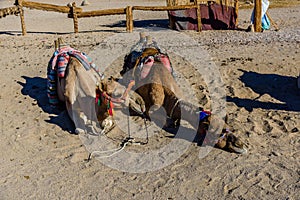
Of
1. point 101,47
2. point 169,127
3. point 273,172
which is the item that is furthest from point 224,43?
point 273,172

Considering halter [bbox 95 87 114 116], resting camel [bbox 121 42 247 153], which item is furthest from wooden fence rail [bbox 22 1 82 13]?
halter [bbox 95 87 114 116]

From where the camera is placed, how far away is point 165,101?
6.10 meters

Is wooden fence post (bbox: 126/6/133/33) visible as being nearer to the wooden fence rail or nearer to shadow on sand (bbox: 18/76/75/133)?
the wooden fence rail

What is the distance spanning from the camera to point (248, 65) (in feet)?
30.2

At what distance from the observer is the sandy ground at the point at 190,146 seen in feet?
15.9

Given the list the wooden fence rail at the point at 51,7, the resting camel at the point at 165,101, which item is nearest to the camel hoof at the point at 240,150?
the resting camel at the point at 165,101

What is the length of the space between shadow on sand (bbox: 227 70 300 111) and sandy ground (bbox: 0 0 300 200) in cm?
2

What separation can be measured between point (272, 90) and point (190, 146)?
2.74 metres

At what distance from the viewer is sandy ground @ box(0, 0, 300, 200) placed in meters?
4.85

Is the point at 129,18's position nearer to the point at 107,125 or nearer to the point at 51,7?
the point at 51,7

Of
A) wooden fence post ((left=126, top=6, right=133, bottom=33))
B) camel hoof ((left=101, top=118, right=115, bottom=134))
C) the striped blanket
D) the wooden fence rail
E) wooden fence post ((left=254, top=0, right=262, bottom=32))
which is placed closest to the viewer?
camel hoof ((left=101, top=118, right=115, bottom=134))

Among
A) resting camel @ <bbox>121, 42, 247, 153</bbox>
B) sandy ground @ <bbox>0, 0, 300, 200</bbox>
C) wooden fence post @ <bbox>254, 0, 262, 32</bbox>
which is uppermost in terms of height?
wooden fence post @ <bbox>254, 0, 262, 32</bbox>

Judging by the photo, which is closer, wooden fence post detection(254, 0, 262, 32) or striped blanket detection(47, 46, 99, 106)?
striped blanket detection(47, 46, 99, 106)

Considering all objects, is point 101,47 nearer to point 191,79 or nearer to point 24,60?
point 24,60
